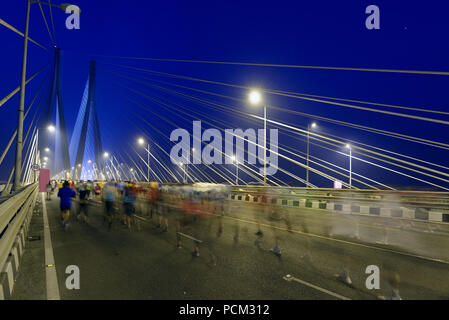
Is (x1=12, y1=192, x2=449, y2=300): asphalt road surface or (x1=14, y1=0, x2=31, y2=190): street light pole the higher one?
(x1=14, y1=0, x2=31, y2=190): street light pole

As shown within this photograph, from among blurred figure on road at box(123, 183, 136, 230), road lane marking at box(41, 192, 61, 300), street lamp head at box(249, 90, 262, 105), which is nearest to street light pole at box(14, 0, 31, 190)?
blurred figure on road at box(123, 183, 136, 230)

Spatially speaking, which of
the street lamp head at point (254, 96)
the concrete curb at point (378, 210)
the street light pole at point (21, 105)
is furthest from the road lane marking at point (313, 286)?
the street light pole at point (21, 105)

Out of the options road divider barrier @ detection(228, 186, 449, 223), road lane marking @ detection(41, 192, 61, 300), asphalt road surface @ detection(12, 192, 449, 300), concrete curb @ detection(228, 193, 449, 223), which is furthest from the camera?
road divider barrier @ detection(228, 186, 449, 223)

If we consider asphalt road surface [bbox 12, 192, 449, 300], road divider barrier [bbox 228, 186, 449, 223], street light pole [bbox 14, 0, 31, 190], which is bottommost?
asphalt road surface [bbox 12, 192, 449, 300]

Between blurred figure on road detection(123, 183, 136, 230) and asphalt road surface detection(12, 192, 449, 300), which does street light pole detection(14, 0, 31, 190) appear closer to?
asphalt road surface detection(12, 192, 449, 300)

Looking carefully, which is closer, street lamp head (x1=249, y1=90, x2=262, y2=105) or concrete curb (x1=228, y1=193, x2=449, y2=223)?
concrete curb (x1=228, y1=193, x2=449, y2=223)

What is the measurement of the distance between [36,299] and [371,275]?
5.66 metres

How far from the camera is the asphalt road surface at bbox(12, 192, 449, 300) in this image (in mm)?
3887

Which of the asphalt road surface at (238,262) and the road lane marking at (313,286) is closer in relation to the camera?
the road lane marking at (313,286)

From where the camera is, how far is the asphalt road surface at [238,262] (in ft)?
12.8


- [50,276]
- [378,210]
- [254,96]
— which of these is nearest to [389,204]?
[378,210]

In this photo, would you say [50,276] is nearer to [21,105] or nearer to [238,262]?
[238,262]

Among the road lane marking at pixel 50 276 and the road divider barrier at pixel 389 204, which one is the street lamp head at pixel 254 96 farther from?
the road lane marking at pixel 50 276
